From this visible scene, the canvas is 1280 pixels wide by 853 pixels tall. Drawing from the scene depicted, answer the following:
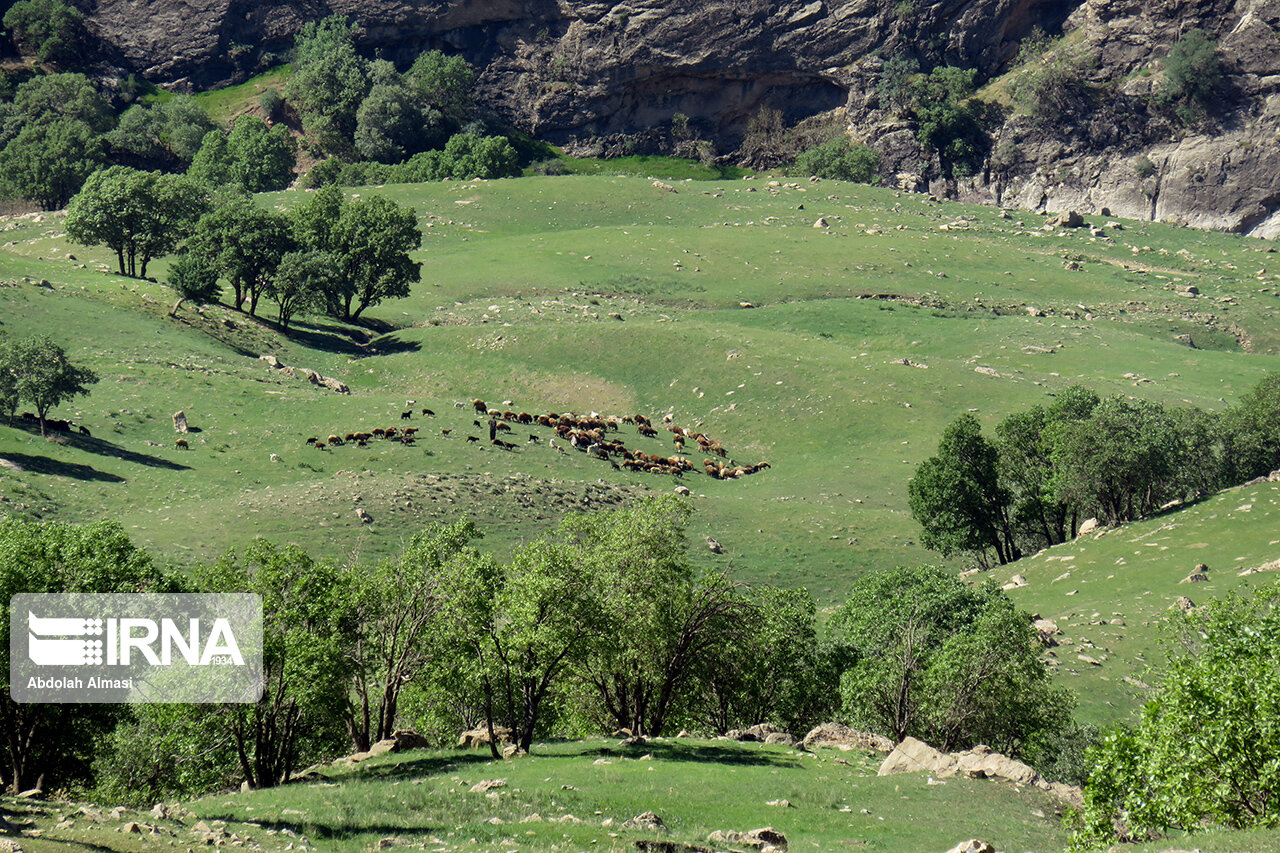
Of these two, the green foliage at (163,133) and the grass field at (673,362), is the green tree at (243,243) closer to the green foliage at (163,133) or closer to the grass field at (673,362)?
the grass field at (673,362)

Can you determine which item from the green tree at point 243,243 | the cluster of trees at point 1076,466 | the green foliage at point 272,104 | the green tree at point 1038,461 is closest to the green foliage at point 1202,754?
the cluster of trees at point 1076,466

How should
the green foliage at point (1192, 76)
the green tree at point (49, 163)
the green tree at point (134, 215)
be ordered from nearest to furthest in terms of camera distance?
the green tree at point (134, 215), the green tree at point (49, 163), the green foliage at point (1192, 76)

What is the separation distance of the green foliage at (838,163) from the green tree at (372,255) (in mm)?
80989

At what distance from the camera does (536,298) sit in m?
101

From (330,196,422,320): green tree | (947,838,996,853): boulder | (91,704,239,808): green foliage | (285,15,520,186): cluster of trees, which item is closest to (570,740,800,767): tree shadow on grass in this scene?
(947,838,996,853): boulder

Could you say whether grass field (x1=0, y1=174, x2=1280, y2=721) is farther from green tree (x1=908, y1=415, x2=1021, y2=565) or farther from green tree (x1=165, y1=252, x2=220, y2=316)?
green tree (x1=908, y1=415, x2=1021, y2=565)

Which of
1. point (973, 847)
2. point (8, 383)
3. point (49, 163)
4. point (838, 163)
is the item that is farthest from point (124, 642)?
point (838, 163)

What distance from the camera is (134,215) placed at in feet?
301

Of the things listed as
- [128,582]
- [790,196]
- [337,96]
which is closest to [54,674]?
[128,582]

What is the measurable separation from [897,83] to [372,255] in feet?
367

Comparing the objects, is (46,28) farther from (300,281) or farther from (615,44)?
(300,281)

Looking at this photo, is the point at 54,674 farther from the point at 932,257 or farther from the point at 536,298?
the point at 932,257

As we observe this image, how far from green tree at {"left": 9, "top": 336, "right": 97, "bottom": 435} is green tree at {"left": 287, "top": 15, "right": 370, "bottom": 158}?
117 m

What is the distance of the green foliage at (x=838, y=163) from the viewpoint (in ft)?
527
